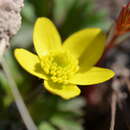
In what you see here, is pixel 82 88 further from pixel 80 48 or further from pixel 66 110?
pixel 80 48

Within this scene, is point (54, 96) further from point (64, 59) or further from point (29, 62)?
point (29, 62)

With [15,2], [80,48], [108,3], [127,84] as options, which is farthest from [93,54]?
[108,3]

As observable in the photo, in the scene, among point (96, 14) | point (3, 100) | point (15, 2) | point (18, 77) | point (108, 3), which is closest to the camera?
point (15, 2)

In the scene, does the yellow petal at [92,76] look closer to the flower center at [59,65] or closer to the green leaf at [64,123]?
the flower center at [59,65]

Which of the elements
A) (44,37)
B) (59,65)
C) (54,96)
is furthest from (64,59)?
(54,96)

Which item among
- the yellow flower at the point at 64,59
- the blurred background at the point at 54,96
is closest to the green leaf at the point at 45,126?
the blurred background at the point at 54,96

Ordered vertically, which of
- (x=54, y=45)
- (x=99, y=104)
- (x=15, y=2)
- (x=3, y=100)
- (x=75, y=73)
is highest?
(x=15, y=2)
